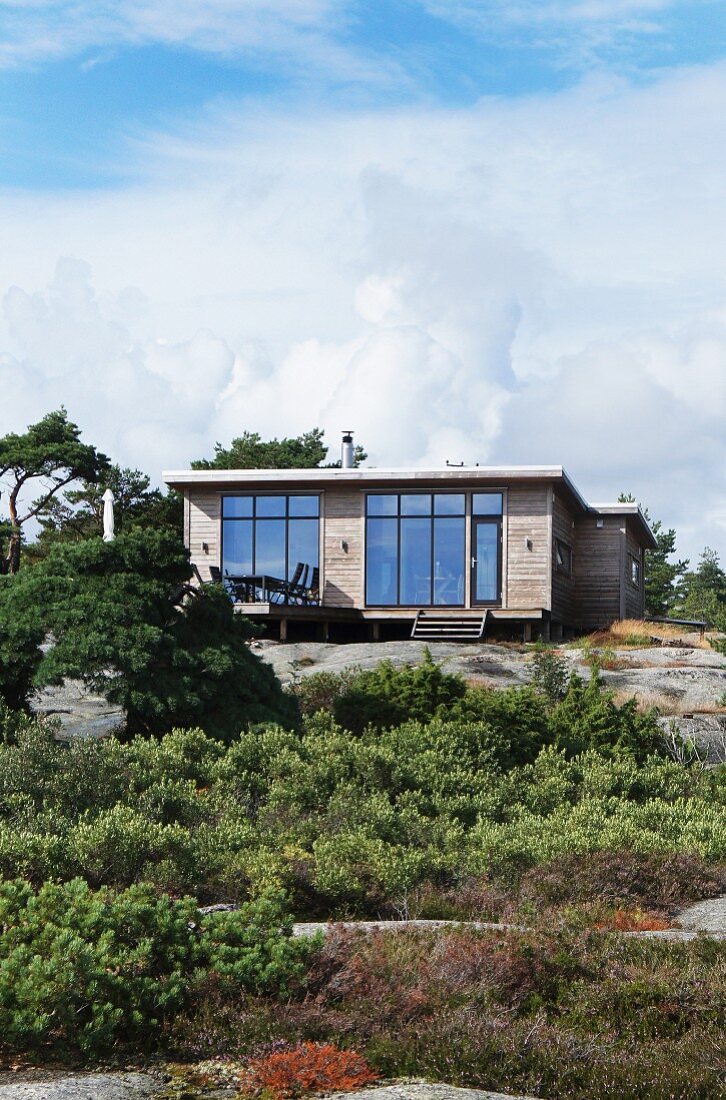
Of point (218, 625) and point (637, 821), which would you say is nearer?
point (637, 821)

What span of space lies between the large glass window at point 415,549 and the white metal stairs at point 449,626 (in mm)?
318

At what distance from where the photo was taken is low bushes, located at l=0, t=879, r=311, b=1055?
463 centimetres

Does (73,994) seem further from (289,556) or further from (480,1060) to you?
(289,556)

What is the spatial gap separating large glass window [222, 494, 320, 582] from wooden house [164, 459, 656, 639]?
0.9 inches

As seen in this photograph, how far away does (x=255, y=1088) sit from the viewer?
434 centimetres

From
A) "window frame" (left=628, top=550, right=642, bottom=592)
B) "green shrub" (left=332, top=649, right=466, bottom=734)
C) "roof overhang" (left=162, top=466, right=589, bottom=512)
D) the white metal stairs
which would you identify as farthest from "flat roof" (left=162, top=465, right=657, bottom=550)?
"green shrub" (left=332, top=649, right=466, bottom=734)

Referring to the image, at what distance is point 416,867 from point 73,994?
3.02 meters

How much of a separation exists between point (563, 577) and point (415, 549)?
3815mm

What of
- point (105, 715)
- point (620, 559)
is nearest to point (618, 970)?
point (105, 715)

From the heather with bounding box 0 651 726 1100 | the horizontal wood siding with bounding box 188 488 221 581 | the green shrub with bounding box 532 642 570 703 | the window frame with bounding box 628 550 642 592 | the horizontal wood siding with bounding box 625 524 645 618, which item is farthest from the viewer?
the window frame with bounding box 628 550 642 592

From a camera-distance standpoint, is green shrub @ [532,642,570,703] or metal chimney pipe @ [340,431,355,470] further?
metal chimney pipe @ [340,431,355,470]

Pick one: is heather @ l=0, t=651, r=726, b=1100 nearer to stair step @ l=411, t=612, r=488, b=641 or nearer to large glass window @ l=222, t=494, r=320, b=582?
stair step @ l=411, t=612, r=488, b=641

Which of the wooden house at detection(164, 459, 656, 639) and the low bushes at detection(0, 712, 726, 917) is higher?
the wooden house at detection(164, 459, 656, 639)

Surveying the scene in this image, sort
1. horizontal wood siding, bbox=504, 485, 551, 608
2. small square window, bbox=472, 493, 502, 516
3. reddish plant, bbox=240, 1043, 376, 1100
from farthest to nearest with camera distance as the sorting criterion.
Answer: small square window, bbox=472, 493, 502, 516
horizontal wood siding, bbox=504, 485, 551, 608
reddish plant, bbox=240, 1043, 376, 1100
